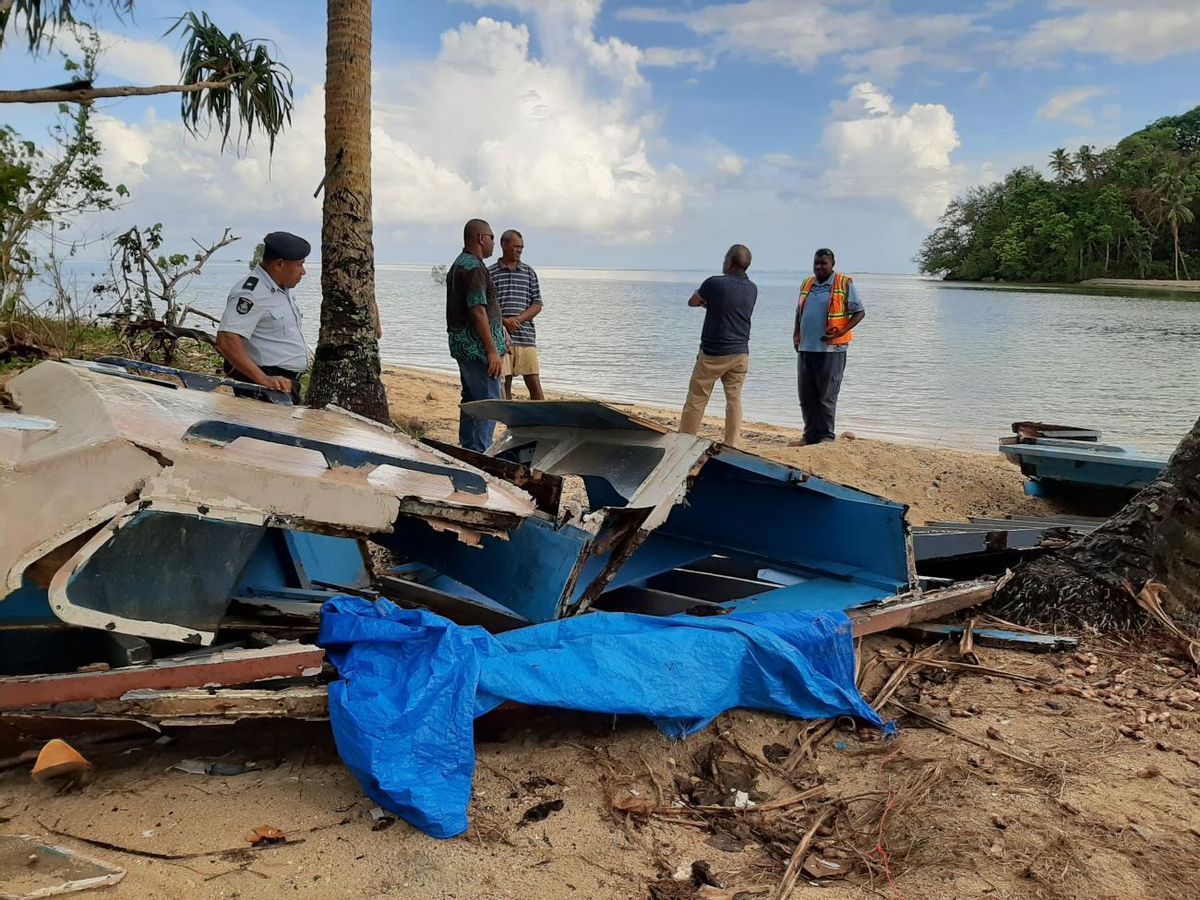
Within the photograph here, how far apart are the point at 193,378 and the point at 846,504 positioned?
10.5 ft

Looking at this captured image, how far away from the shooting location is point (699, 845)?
253cm

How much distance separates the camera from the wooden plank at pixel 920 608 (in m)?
3.71

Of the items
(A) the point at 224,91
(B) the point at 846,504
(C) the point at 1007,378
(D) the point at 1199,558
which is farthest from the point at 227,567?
(C) the point at 1007,378

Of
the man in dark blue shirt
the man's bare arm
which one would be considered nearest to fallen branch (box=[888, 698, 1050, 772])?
the man's bare arm

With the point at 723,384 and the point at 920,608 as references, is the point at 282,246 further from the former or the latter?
the point at 723,384

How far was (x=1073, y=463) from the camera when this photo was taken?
697 cm

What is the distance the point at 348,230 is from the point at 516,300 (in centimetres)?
149

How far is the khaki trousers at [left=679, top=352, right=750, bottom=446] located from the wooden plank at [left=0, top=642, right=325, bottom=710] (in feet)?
20.0

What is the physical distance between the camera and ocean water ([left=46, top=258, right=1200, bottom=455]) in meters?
14.8

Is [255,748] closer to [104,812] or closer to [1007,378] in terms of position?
[104,812]

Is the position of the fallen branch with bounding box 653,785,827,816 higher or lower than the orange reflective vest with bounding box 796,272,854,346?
lower

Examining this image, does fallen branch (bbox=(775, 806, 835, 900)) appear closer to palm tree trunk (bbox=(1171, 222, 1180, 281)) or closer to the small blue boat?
the small blue boat

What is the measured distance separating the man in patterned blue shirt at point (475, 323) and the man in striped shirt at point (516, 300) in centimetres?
79

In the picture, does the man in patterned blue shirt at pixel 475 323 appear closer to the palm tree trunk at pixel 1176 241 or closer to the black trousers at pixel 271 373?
the black trousers at pixel 271 373
